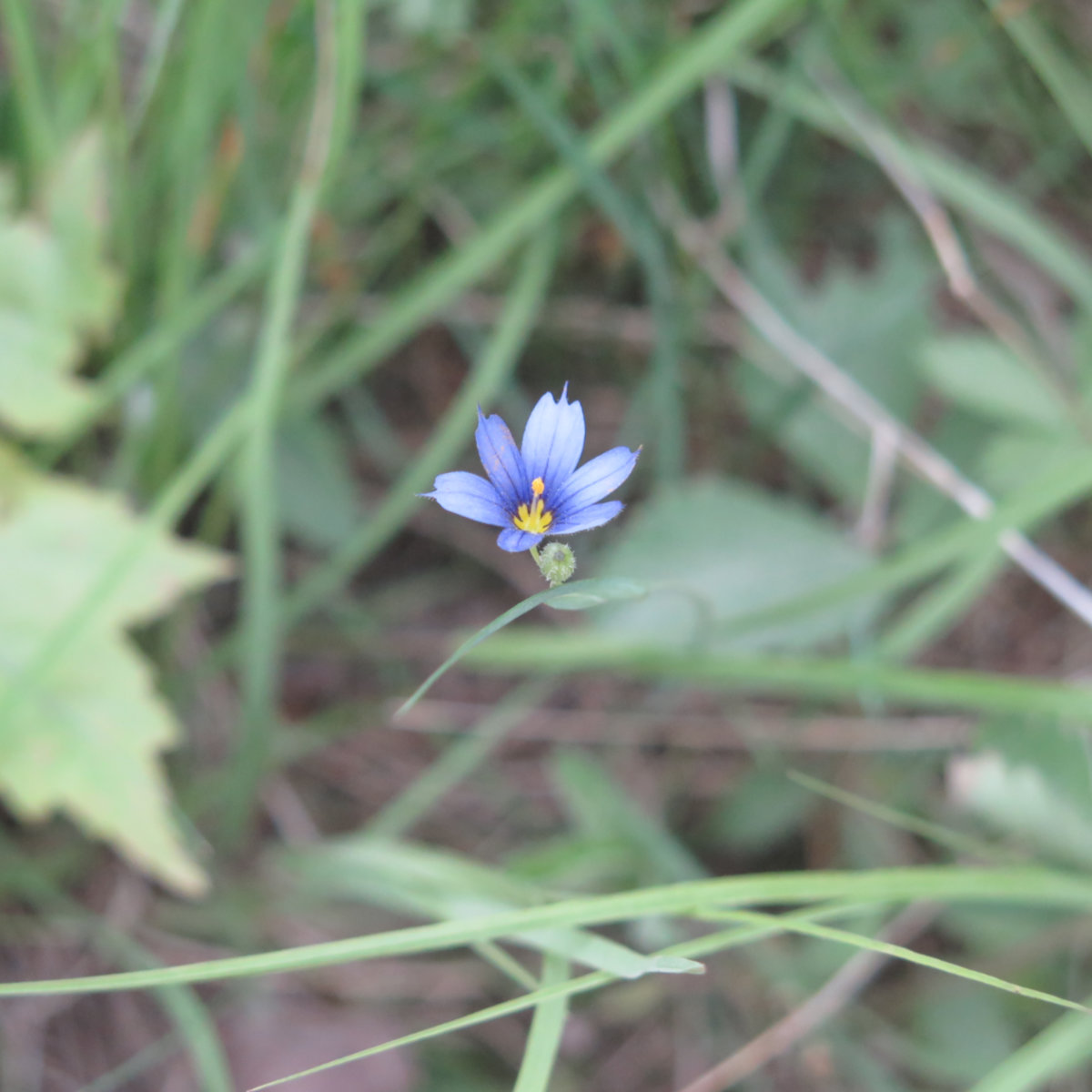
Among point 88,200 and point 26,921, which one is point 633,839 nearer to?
point 26,921

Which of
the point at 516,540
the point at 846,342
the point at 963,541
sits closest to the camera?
the point at 516,540

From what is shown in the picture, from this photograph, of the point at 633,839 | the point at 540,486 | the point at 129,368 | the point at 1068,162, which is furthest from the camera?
the point at 1068,162

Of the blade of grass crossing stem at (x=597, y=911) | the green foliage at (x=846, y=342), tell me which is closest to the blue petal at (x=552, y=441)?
the blade of grass crossing stem at (x=597, y=911)

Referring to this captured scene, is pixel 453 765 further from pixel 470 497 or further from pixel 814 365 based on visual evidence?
pixel 470 497

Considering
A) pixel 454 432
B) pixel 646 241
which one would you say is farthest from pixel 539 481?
pixel 646 241

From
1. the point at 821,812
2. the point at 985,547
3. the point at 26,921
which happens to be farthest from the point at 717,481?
the point at 26,921

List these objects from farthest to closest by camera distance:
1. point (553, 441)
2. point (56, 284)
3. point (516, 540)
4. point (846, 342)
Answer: point (846, 342), point (56, 284), point (553, 441), point (516, 540)
